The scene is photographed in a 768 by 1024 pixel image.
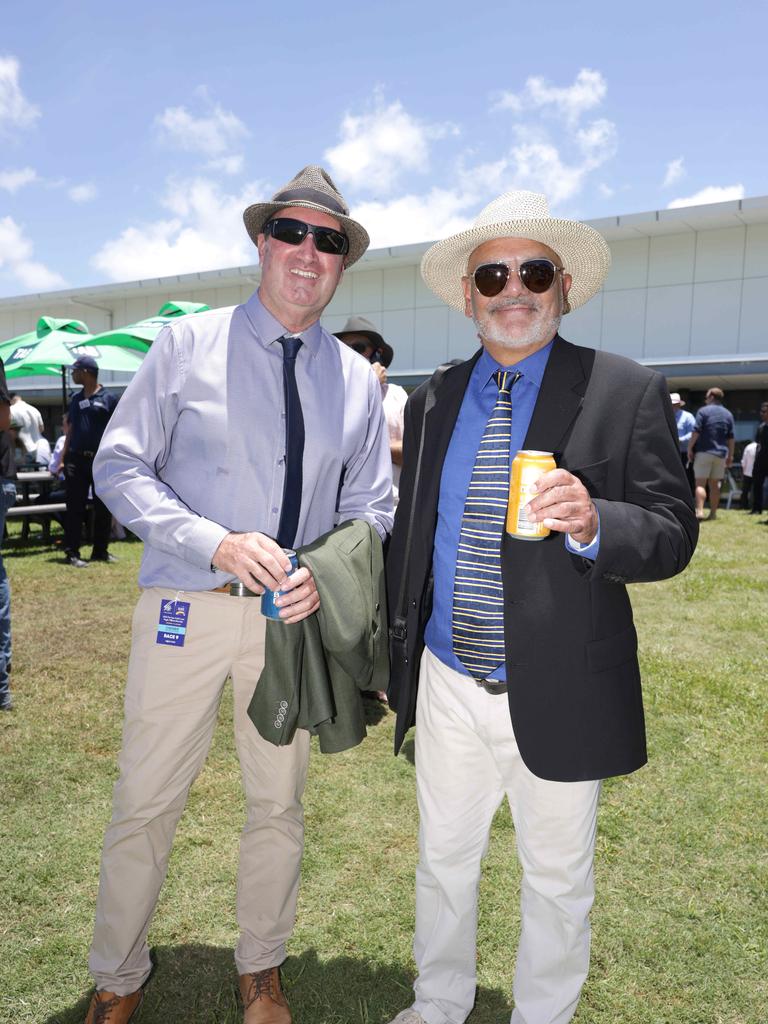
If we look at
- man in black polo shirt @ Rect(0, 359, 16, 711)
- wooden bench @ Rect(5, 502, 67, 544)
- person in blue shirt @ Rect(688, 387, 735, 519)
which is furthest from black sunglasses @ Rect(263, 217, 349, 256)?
person in blue shirt @ Rect(688, 387, 735, 519)

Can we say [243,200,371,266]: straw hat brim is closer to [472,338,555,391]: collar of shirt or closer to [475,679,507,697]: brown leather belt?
[472,338,555,391]: collar of shirt

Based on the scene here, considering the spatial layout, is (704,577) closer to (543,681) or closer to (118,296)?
(543,681)

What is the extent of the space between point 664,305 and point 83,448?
19201mm

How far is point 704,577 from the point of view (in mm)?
8938

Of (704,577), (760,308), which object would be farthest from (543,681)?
(760,308)

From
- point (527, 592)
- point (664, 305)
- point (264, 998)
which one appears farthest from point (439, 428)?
point (664, 305)

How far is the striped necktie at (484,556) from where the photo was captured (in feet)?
6.99

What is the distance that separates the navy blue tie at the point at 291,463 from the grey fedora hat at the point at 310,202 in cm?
54

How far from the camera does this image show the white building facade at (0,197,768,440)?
820 inches

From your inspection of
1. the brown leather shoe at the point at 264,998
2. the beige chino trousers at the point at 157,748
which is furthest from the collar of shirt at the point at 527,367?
the brown leather shoe at the point at 264,998

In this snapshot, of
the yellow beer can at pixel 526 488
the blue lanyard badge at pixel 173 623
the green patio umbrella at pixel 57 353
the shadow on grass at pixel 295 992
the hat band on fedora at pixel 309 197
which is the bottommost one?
the shadow on grass at pixel 295 992

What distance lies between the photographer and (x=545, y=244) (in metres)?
→ 2.33

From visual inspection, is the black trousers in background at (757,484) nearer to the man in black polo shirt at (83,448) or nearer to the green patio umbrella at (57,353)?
the green patio umbrella at (57,353)

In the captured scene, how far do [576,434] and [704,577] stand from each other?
25.4ft
